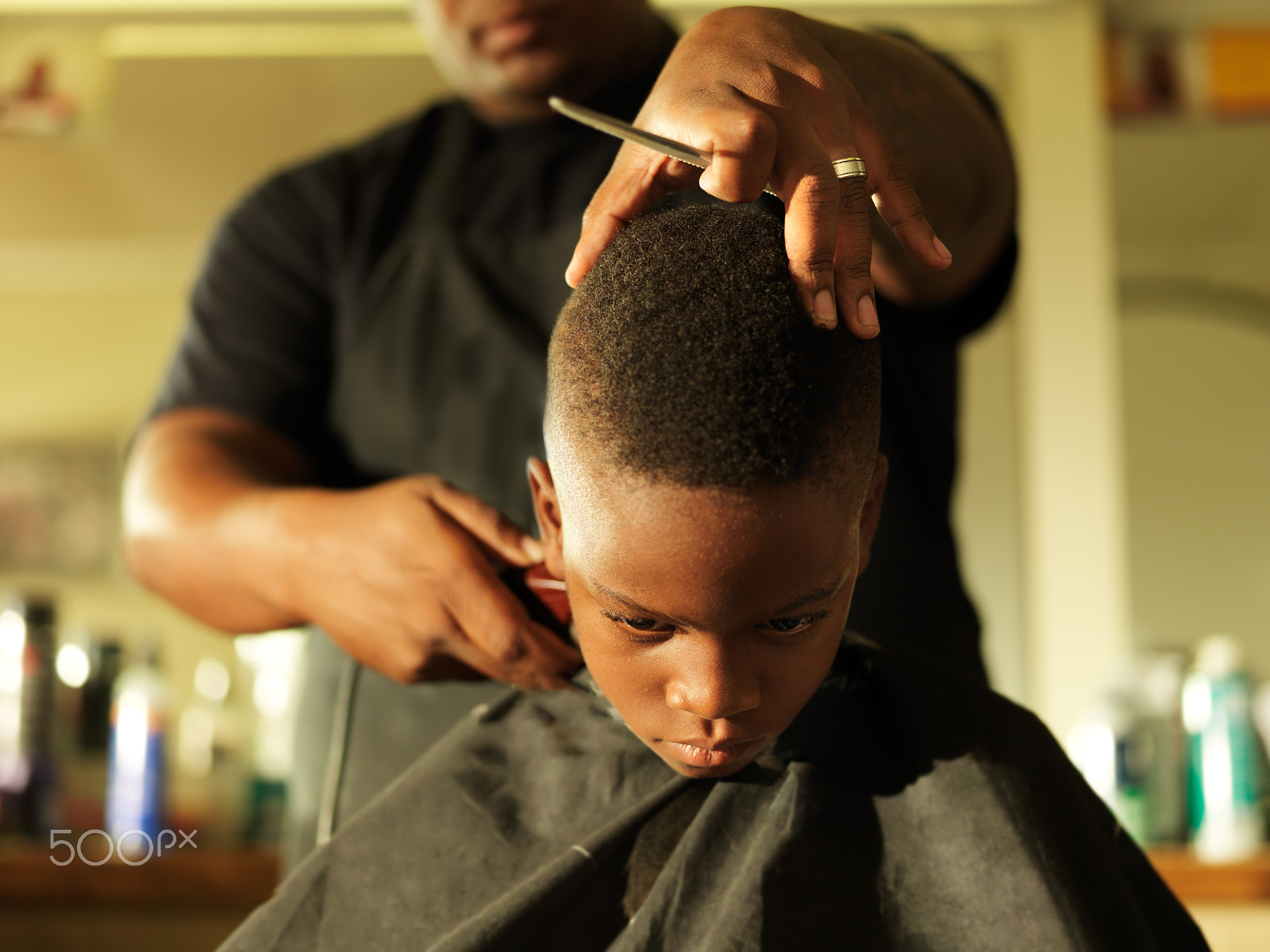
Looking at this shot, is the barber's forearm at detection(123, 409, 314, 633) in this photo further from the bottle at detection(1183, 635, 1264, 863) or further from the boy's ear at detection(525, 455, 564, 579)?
Result: the bottle at detection(1183, 635, 1264, 863)

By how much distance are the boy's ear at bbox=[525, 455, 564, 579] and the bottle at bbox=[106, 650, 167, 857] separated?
63.0 inches

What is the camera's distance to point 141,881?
1.85m

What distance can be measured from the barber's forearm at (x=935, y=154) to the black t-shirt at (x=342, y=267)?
3.9 inches

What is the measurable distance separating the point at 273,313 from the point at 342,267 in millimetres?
79

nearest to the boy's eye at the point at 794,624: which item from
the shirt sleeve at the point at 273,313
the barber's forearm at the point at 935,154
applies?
the barber's forearm at the point at 935,154

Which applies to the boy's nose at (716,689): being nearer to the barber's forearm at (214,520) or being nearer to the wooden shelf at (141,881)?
the barber's forearm at (214,520)

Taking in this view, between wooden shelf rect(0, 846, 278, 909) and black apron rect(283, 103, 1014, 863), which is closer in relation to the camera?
black apron rect(283, 103, 1014, 863)

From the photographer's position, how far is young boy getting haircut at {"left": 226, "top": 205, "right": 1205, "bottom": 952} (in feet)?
1.67

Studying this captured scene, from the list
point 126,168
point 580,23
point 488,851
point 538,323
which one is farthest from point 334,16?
point 488,851

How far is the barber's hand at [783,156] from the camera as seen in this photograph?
0.49m

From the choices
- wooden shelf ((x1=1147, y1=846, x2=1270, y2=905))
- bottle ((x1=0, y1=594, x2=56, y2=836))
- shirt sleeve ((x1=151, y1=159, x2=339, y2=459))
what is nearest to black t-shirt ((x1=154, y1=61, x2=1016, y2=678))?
shirt sleeve ((x1=151, y1=159, x2=339, y2=459))

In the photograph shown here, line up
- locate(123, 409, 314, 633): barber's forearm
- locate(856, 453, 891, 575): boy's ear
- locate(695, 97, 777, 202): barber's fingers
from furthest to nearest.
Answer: locate(123, 409, 314, 633): barber's forearm → locate(856, 453, 891, 575): boy's ear → locate(695, 97, 777, 202): barber's fingers

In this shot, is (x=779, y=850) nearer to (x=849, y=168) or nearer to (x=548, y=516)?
(x=548, y=516)

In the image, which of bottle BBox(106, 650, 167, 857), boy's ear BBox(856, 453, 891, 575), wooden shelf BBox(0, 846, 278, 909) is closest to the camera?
boy's ear BBox(856, 453, 891, 575)
